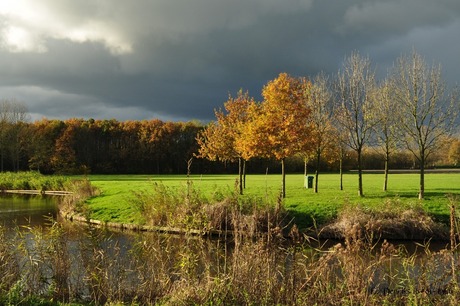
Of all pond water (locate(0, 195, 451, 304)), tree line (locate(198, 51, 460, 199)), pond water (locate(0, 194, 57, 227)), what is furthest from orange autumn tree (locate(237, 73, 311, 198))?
pond water (locate(0, 195, 451, 304))

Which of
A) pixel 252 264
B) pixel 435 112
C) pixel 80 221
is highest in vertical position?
pixel 435 112

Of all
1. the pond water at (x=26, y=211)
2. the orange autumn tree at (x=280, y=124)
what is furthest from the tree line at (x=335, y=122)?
the pond water at (x=26, y=211)

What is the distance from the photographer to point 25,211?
3053 cm

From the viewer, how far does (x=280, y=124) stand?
27344 millimetres

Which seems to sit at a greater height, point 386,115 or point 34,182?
point 386,115

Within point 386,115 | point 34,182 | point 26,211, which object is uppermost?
point 386,115

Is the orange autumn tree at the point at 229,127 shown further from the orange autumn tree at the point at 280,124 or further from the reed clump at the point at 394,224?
the reed clump at the point at 394,224

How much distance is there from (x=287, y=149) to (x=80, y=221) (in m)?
14.3

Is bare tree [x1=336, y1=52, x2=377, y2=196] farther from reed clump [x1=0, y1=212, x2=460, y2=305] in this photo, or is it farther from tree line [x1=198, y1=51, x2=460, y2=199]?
reed clump [x1=0, y1=212, x2=460, y2=305]

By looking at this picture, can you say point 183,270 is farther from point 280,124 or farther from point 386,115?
point 386,115

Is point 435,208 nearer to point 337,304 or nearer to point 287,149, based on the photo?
point 287,149

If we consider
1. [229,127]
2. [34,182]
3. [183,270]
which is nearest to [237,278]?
[183,270]

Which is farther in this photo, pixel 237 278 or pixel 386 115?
pixel 386 115

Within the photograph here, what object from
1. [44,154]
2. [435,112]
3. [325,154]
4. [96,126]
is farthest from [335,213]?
[96,126]
